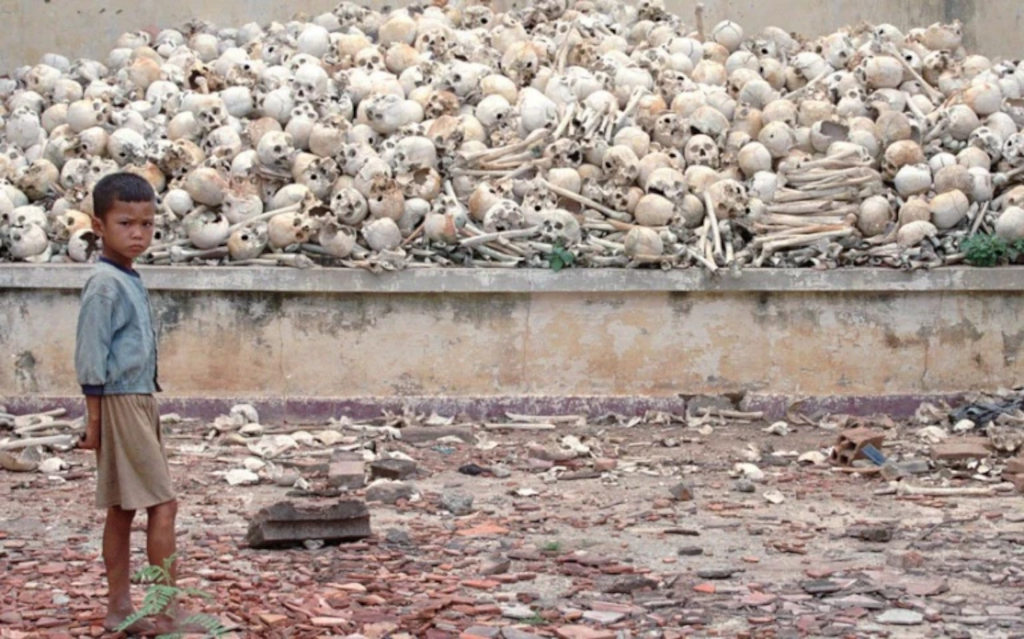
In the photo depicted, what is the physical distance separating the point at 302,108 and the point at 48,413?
2.81 m

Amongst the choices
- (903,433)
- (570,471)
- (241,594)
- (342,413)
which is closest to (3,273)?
(342,413)

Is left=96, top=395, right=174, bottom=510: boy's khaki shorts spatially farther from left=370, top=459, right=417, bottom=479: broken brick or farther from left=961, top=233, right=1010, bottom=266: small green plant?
left=961, top=233, right=1010, bottom=266: small green plant

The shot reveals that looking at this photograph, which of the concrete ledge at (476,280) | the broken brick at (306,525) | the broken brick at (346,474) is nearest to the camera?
the broken brick at (306,525)

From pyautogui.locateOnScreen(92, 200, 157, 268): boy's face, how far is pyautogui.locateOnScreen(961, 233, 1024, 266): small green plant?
21.0ft

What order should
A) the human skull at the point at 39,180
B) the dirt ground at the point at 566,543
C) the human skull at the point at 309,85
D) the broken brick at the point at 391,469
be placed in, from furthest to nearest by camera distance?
1. the human skull at the point at 309,85
2. the human skull at the point at 39,180
3. the broken brick at the point at 391,469
4. the dirt ground at the point at 566,543

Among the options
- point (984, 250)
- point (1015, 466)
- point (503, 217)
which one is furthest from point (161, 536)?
point (984, 250)

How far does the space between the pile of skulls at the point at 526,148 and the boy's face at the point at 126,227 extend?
178 inches

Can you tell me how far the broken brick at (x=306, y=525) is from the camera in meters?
6.37

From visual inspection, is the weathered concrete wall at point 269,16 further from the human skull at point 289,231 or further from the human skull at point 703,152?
the human skull at point 289,231

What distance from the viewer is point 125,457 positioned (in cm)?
512

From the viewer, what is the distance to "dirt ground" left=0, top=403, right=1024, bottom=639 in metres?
5.43

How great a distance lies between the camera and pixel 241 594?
571 cm

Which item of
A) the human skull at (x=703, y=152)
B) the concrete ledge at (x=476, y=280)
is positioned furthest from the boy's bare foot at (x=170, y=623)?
the human skull at (x=703, y=152)

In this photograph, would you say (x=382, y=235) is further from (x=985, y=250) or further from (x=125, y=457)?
(x=125, y=457)
